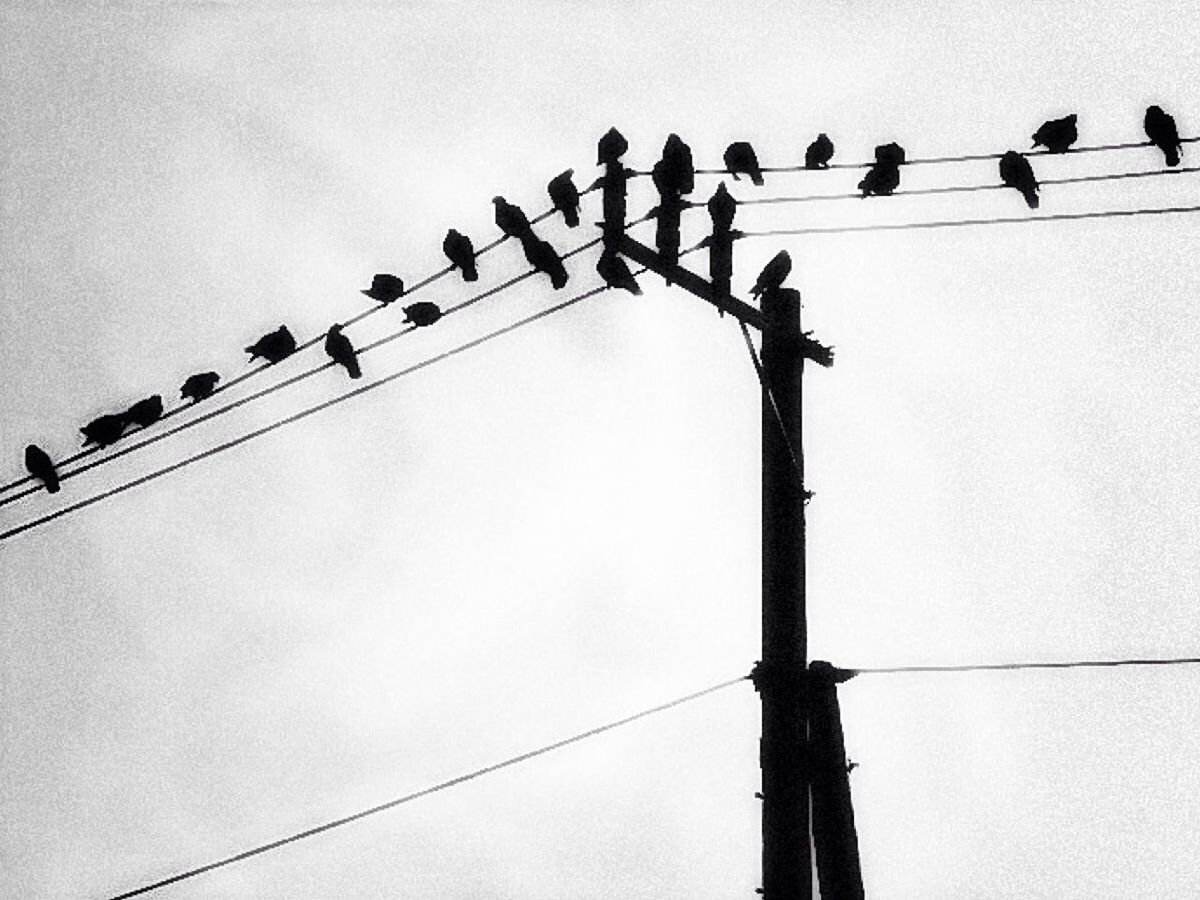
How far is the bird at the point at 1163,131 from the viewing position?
962 centimetres

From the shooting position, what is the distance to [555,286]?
895cm

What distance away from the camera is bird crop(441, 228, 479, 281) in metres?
10.3

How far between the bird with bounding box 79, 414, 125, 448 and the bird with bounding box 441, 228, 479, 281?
2858 millimetres

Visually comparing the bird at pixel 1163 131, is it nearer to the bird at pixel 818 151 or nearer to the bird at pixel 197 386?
the bird at pixel 818 151

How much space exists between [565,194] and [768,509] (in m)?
3.88

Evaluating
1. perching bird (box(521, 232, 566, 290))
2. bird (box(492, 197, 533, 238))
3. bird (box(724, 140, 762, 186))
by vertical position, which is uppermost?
bird (box(724, 140, 762, 186))

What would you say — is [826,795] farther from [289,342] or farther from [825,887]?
[289,342]

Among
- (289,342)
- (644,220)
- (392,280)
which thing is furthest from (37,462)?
(644,220)

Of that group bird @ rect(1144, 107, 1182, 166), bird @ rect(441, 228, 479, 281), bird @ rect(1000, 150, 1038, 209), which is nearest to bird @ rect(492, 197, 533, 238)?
bird @ rect(441, 228, 479, 281)

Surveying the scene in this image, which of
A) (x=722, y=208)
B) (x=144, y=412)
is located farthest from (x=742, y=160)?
(x=144, y=412)

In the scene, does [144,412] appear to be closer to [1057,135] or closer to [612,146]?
[612,146]

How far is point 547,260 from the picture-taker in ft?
29.3

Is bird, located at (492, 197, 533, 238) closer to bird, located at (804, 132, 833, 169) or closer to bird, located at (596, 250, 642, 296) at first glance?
bird, located at (596, 250, 642, 296)

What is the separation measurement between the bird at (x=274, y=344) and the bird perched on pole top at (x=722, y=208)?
4.12m
